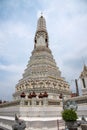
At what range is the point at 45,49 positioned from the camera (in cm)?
5012

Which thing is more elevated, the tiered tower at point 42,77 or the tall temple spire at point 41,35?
the tall temple spire at point 41,35

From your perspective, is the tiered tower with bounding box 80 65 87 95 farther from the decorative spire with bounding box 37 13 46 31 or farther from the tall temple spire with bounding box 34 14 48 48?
the decorative spire with bounding box 37 13 46 31

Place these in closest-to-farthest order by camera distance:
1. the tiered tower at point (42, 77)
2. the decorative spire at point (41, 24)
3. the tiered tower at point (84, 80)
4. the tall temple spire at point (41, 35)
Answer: the tiered tower at point (84, 80), the tiered tower at point (42, 77), the tall temple spire at point (41, 35), the decorative spire at point (41, 24)

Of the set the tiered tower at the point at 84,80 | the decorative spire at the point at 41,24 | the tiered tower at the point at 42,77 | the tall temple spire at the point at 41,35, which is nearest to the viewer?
the tiered tower at the point at 84,80

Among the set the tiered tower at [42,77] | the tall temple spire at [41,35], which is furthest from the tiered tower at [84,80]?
the tall temple spire at [41,35]

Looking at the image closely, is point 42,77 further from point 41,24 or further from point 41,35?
point 41,24

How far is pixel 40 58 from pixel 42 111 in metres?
26.2

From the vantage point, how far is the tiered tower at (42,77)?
39.8m

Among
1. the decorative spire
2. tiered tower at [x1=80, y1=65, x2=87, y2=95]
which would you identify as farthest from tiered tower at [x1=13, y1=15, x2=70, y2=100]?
tiered tower at [x1=80, y1=65, x2=87, y2=95]

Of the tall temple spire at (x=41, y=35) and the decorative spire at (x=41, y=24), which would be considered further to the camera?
the decorative spire at (x=41, y=24)

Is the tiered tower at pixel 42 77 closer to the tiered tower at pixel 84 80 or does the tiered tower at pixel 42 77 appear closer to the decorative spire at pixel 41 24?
the decorative spire at pixel 41 24

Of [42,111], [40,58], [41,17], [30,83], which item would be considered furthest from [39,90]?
[41,17]

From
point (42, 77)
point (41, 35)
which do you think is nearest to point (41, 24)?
point (41, 35)

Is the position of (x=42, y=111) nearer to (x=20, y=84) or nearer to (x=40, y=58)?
(x=20, y=84)
